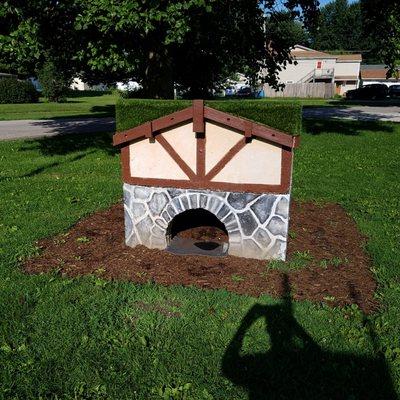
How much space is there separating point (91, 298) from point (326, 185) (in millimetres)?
6266

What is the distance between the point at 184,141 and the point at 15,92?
34536 millimetres

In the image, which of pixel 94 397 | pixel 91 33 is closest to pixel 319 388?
pixel 94 397

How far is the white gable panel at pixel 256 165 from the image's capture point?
203 inches

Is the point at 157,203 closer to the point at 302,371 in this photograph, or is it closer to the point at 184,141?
the point at 184,141

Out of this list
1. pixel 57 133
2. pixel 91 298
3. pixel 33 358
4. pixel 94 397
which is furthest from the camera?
pixel 57 133

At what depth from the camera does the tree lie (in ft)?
54.1

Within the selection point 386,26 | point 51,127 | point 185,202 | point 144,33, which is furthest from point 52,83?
point 185,202

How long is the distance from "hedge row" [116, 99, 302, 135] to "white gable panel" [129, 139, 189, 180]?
0.31 m

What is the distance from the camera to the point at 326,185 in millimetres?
9375

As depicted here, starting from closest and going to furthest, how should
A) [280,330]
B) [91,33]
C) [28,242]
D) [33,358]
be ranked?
[33,358], [280,330], [28,242], [91,33]

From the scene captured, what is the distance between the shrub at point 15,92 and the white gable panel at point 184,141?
3365 centimetres

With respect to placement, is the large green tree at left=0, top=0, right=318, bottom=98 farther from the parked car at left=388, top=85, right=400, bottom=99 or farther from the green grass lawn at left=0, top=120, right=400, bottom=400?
the parked car at left=388, top=85, right=400, bottom=99

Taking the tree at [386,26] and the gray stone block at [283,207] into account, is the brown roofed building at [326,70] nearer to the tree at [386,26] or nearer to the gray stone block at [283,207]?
the tree at [386,26]

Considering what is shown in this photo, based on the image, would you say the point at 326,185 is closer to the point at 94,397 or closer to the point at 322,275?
the point at 322,275
